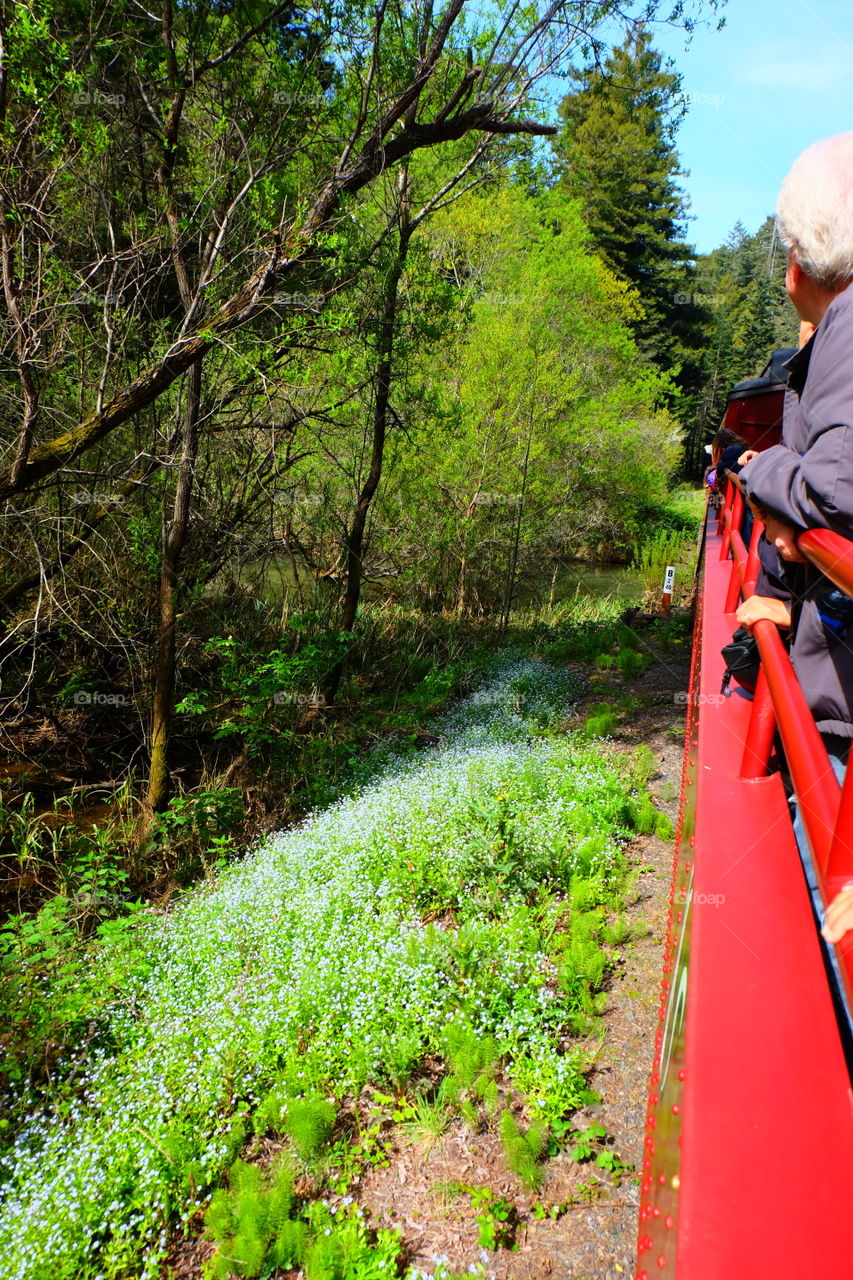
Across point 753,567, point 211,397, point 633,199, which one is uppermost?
point 633,199

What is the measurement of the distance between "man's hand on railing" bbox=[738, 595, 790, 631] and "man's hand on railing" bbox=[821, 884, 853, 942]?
940 millimetres

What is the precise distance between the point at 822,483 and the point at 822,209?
662 millimetres

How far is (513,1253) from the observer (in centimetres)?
240

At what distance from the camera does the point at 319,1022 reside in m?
3.39

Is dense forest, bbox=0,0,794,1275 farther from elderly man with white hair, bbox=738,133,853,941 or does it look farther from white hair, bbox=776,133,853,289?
white hair, bbox=776,133,853,289

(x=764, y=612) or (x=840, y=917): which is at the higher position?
(x=764, y=612)

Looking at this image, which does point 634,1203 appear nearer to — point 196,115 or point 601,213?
point 196,115

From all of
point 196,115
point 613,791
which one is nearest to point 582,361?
point 196,115

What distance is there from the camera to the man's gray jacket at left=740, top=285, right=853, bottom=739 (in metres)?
1.31

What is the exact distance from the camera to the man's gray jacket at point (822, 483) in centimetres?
131

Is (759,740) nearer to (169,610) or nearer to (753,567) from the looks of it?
(753,567)

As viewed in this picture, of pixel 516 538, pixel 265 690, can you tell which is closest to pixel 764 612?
pixel 265 690

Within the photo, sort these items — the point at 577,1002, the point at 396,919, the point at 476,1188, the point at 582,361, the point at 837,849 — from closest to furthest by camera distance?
the point at 837,849 < the point at 476,1188 < the point at 577,1002 < the point at 396,919 < the point at 582,361

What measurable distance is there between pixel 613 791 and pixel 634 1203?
294 centimetres
